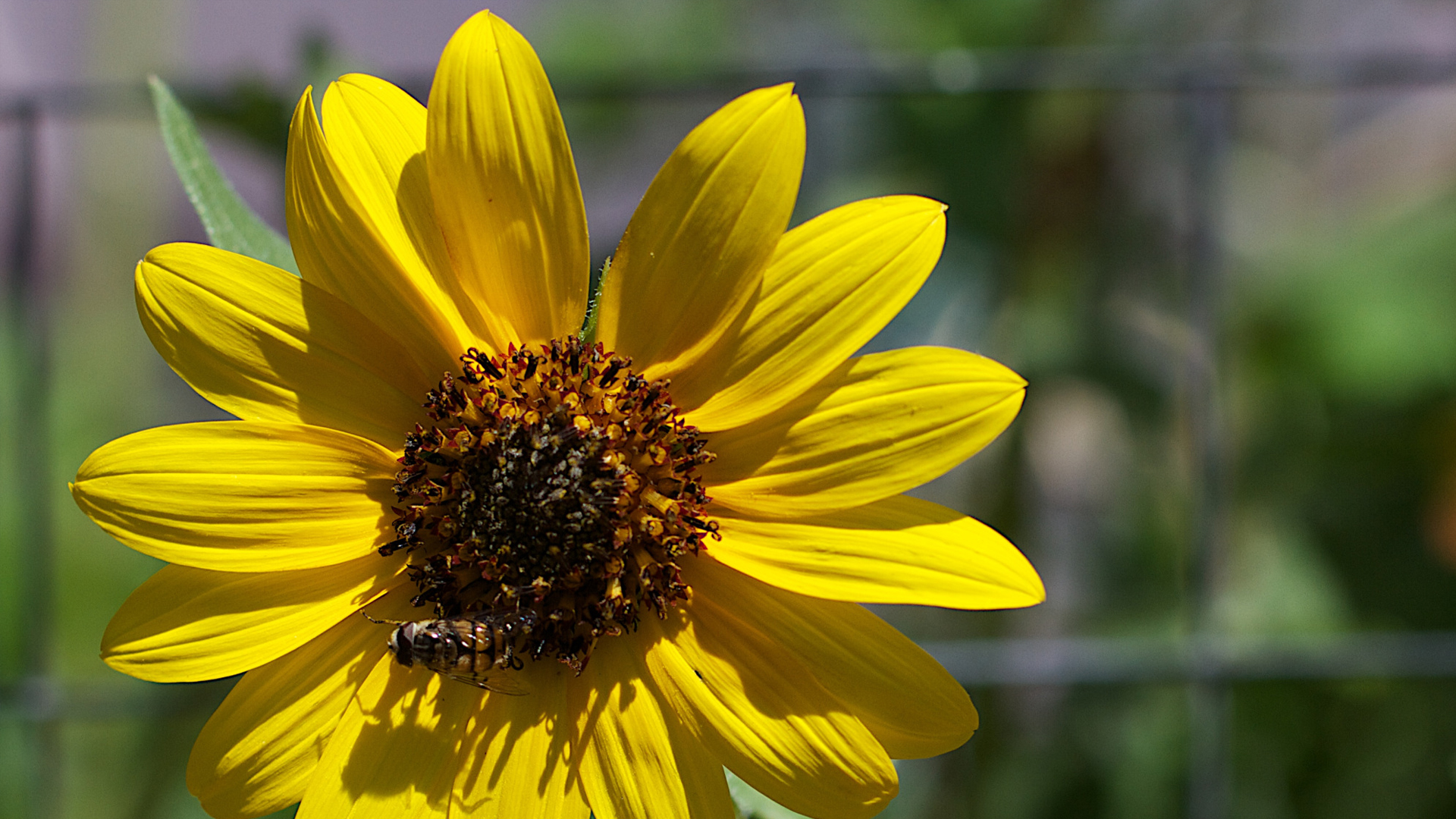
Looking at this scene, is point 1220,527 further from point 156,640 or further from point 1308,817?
point 156,640

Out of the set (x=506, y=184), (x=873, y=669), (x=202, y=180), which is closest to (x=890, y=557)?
(x=873, y=669)

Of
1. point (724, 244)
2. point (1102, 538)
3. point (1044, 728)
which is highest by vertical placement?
point (724, 244)

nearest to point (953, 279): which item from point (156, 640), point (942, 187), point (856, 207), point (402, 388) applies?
point (942, 187)

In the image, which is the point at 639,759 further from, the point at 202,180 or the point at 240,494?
the point at 202,180

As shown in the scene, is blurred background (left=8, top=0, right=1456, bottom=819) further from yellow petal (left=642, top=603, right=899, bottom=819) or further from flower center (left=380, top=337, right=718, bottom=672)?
yellow petal (left=642, top=603, right=899, bottom=819)

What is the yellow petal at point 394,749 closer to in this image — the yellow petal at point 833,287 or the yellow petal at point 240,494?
the yellow petal at point 240,494

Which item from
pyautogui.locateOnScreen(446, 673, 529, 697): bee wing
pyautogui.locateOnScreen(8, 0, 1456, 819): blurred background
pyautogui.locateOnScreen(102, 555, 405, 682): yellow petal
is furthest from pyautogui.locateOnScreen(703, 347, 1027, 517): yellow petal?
pyautogui.locateOnScreen(8, 0, 1456, 819): blurred background

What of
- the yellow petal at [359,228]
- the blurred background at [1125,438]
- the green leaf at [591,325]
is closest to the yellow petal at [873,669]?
the green leaf at [591,325]
